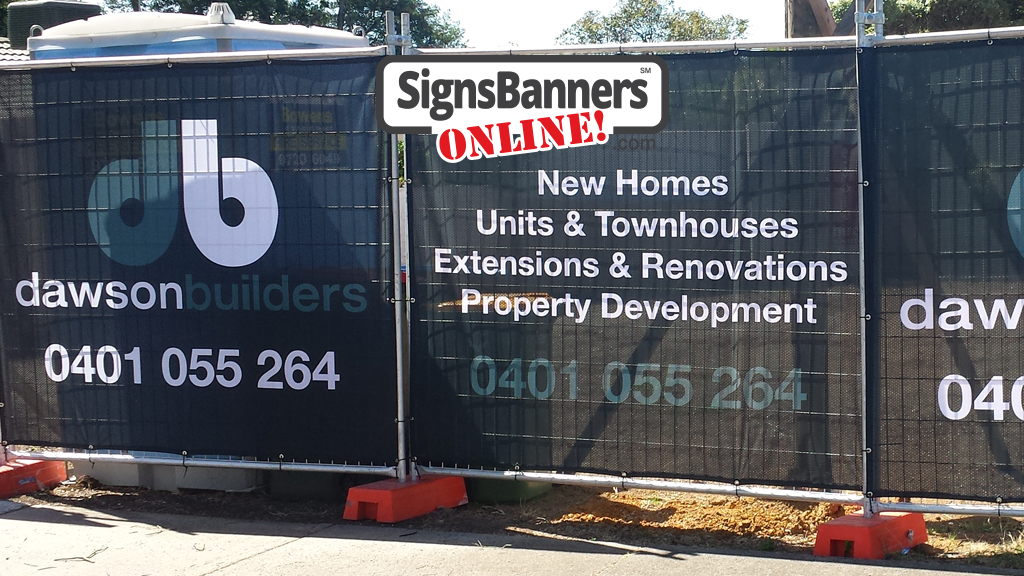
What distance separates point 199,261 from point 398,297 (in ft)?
4.16

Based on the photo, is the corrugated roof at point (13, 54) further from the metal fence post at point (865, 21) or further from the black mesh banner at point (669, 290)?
the metal fence post at point (865, 21)

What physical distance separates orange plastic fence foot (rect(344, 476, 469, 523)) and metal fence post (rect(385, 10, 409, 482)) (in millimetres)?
126

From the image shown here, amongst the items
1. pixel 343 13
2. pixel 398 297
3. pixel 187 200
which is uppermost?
pixel 343 13

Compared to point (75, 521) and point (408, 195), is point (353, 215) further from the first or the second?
point (75, 521)

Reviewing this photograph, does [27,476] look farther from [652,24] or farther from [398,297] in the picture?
[652,24]

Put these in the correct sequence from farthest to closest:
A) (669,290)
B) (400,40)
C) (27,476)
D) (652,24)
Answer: (652,24) → (27,476) → (400,40) → (669,290)

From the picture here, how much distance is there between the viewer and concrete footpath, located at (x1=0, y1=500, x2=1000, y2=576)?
200 inches

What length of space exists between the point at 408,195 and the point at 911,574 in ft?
10.7

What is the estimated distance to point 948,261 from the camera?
5.09 m

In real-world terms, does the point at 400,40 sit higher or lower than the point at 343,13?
lower

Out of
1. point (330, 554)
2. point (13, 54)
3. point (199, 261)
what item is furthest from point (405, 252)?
point (13, 54)

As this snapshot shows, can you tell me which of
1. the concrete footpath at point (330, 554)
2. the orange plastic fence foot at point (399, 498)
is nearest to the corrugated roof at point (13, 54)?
the concrete footpath at point (330, 554)

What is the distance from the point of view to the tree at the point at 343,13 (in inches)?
1553

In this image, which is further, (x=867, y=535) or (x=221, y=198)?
(x=221, y=198)
